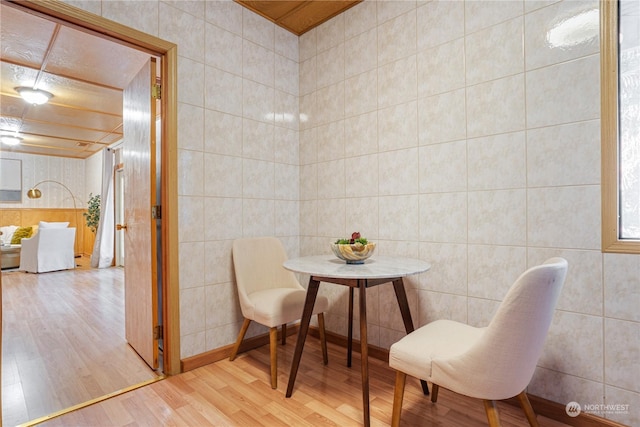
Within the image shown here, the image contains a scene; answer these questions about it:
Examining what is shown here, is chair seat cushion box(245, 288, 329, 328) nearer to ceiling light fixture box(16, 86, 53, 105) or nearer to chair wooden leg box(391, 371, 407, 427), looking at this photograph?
chair wooden leg box(391, 371, 407, 427)

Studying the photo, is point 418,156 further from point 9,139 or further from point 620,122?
point 9,139

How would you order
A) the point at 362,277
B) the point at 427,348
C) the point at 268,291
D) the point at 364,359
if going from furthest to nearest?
the point at 268,291 → the point at 364,359 → the point at 362,277 → the point at 427,348

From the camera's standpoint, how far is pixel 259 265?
7.97 feet

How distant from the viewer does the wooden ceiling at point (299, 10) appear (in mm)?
2455

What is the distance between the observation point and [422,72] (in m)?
2.11

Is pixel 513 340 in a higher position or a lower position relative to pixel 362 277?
lower

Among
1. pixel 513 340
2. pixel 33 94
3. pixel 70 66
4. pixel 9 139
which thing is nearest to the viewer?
pixel 513 340

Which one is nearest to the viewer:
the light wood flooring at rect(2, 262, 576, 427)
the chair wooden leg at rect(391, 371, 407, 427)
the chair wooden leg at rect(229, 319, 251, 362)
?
the chair wooden leg at rect(391, 371, 407, 427)

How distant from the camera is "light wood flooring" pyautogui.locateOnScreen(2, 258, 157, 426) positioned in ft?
6.02

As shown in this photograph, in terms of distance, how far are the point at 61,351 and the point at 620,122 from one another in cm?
385

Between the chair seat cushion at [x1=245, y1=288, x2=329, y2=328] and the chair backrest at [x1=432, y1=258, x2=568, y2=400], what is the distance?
109 centimetres

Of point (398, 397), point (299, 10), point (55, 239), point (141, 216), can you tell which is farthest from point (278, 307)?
point (55, 239)

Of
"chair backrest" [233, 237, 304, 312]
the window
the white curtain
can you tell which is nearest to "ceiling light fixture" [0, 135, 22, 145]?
the white curtain

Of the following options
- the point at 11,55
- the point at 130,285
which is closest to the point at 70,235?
the point at 11,55
